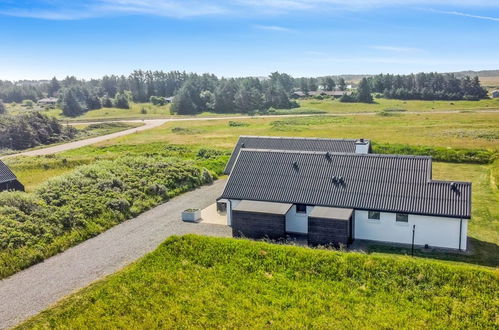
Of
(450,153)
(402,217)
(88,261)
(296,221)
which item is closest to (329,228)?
(296,221)

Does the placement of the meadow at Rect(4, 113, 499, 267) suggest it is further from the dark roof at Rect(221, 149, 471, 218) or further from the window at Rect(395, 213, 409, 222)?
the dark roof at Rect(221, 149, 471, 218)

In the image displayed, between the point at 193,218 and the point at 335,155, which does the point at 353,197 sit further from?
the point at 193,218

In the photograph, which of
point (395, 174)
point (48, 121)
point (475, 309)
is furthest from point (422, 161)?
point (48, 121)

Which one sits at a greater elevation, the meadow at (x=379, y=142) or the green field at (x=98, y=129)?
the green field at (x=98, y=129)

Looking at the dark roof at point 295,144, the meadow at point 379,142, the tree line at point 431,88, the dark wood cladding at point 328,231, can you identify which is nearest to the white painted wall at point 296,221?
the dark wood cladding at point 328,231

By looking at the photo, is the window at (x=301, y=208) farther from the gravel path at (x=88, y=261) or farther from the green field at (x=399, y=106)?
the green field at (x=399, y=106)

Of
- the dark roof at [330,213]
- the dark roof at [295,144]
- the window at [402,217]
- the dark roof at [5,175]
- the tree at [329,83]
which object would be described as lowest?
the window at [402,217]

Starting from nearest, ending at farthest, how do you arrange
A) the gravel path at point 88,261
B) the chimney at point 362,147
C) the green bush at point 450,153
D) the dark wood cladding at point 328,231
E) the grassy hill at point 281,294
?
1. the grassy hill at point 281,294
2. the gravel path at point 88,261
3. the dark wood cladding at point 328,231
4. the chimney at point 362,147
5. the green bush at point 450,153

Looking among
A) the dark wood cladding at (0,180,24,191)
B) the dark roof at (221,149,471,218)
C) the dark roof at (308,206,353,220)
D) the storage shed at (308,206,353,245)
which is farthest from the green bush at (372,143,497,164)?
the dark wood cladding at (0,180,24,191)
